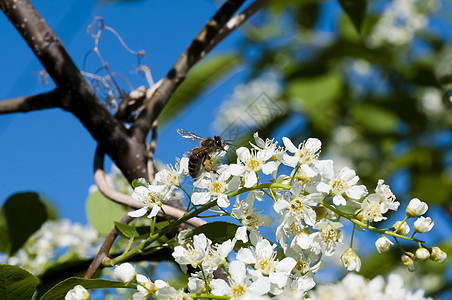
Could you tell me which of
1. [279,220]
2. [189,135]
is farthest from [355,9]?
[279,220]

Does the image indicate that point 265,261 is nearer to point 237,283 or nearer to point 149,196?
point 237,283

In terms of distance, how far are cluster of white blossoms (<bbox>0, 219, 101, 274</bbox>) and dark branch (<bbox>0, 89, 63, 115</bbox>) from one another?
69 cm

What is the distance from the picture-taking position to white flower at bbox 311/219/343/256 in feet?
2.78

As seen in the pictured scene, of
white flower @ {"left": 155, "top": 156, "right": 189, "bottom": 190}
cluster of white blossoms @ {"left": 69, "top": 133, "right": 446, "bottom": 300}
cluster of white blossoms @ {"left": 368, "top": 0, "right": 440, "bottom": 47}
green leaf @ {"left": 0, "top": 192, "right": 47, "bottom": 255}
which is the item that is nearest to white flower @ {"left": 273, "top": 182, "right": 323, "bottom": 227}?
cluster of white blossoms @ {"left": 69, "top": 133, "right": 446, "bottom": 300}

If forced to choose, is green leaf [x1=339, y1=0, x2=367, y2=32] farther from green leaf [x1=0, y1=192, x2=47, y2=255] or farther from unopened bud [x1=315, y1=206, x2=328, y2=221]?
green leaf [x1=0, y1=192, x2=47, y2=255]

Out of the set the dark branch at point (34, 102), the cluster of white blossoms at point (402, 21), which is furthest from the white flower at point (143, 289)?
the cluster of white blossoms at point (402, 21)

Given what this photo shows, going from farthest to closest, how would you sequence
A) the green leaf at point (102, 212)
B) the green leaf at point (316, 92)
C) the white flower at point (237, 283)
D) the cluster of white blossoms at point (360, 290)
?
the green leaf at point (316, 92)
the green leaf at point (102, 212)
the white flower at point (237, 283)
the cluster of white blossoms at point (360, 290)

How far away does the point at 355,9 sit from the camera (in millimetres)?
1542

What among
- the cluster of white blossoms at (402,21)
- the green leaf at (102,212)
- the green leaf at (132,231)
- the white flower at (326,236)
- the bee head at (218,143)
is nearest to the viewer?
the white flower at (326,236)

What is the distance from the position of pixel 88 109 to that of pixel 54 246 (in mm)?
1056

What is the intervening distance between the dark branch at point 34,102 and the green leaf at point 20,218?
41cm

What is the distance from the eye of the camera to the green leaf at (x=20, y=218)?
60.9 inches

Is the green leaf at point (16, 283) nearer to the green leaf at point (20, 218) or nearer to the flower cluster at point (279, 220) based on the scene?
the flower cluster at point (279, 220)

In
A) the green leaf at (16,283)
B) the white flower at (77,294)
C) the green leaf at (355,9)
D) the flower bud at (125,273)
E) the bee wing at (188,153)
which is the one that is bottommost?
the green leaf at (355,9)
